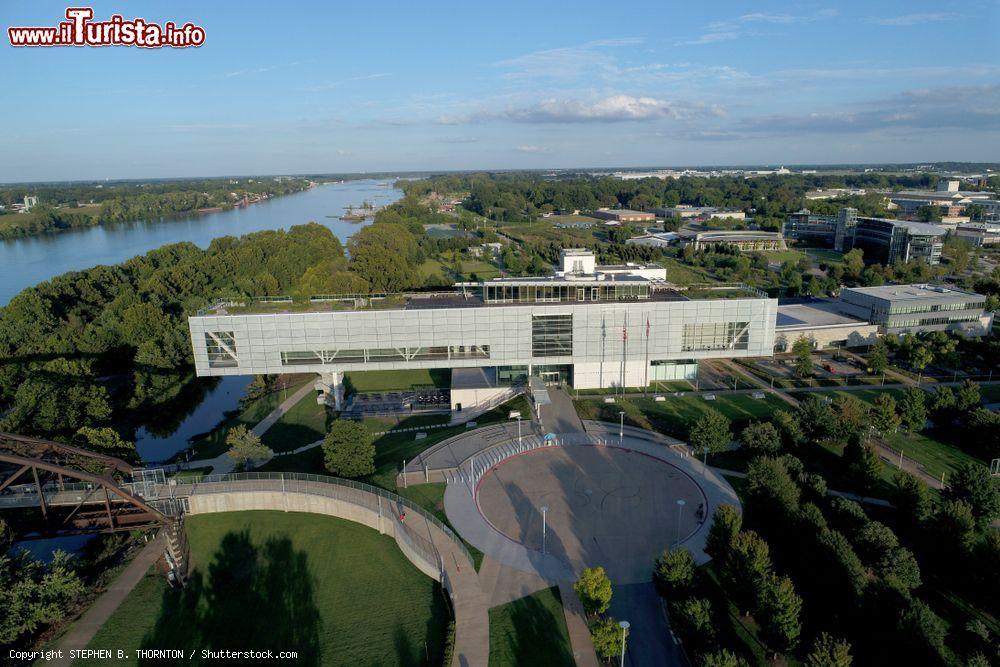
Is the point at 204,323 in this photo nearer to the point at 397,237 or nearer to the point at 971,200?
the point at 397,237

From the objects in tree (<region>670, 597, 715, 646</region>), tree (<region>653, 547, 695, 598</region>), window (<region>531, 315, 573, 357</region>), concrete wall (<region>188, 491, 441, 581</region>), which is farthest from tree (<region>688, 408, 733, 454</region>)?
concrete wall (<region>188, 491, 441, 581</region>)

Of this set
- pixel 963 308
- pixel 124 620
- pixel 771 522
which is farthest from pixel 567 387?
pixel 963 308

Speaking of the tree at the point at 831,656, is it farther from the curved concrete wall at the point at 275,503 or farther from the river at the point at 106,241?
the river at the point at 106,241

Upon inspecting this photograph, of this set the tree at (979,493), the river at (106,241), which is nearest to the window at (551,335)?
the tree at (979,493)

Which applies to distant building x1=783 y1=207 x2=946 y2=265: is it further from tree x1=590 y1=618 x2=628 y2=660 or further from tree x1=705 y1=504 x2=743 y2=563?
tree x1=590 y1=618 x2=628 y2=660

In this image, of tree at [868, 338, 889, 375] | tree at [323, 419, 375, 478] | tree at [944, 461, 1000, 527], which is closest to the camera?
tree at [944, 461, 1000, 527]

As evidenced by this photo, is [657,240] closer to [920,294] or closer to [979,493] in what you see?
[920,294]

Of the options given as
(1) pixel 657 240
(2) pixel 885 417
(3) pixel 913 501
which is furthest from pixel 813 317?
(1) pixel 657 240
